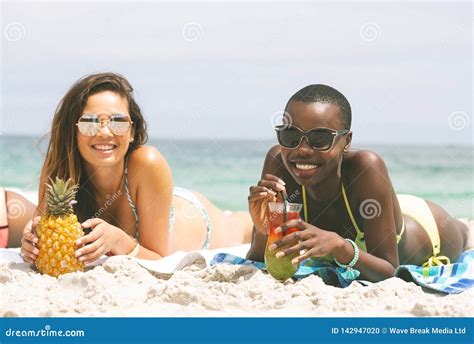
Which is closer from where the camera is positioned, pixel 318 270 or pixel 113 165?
pixel 318 270

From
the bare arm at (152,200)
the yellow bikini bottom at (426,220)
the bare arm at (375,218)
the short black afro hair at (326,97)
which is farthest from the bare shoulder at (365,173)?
the bare arm at (152,200)

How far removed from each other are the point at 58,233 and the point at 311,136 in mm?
1673

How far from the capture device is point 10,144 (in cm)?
2142

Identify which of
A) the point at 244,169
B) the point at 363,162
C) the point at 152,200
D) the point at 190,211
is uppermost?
the point at 363,162

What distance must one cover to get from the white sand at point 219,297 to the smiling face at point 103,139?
93cm

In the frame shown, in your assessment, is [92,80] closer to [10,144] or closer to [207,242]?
[207,242]

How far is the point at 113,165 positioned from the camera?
5094mm

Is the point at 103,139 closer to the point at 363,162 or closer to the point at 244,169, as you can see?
the point at 363,162

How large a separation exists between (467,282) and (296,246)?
1227 mm

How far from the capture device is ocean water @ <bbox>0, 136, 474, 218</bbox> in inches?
591

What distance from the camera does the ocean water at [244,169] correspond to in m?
15.0

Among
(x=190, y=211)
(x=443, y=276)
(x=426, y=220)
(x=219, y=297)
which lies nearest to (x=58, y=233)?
(x=219, y=297)

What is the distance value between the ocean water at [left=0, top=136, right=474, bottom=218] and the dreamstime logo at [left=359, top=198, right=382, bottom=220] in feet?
30.3

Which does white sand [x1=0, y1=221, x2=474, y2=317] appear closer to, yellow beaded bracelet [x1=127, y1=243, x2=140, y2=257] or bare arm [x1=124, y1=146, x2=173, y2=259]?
yellow beaded bracelet [x1=127, y1=243, x2=140, y2=257]
